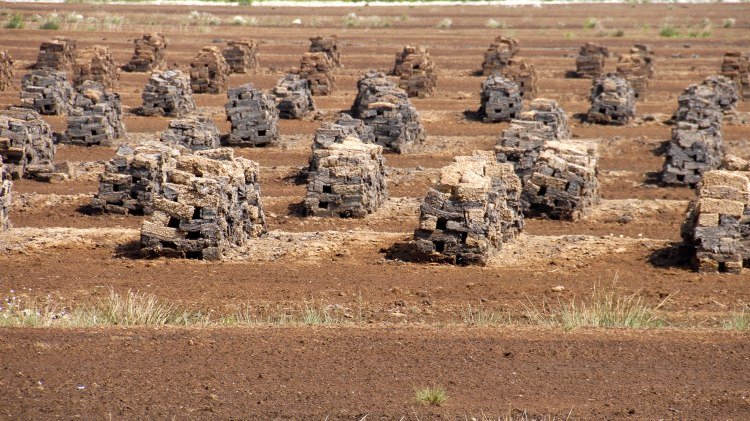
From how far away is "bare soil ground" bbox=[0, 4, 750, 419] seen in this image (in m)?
12.2

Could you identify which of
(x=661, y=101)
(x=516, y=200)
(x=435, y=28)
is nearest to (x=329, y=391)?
(x=516, y=200)

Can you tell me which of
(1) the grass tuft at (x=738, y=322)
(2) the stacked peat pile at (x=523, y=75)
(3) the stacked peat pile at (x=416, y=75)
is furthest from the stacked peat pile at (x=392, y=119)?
(1) the grass tuft at (x=738, y=322)

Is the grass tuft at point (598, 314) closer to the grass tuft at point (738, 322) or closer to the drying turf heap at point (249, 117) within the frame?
the grass tuft at point (738, 322)

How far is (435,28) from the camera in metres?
65.4

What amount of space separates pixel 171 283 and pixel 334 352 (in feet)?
18.1

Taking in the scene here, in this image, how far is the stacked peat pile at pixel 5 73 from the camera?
130 ft

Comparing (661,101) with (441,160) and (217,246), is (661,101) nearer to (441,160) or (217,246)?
(441,160)

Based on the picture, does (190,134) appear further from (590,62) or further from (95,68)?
(590,62)

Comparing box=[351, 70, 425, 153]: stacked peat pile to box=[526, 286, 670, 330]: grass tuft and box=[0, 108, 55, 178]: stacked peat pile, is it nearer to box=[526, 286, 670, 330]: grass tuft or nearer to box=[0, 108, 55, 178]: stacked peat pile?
box=[0, 108, 55, 178]: stacked peat pile

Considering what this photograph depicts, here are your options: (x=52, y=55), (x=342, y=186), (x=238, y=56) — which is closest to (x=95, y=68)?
(x=52, y=55)

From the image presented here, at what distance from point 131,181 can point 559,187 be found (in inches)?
352

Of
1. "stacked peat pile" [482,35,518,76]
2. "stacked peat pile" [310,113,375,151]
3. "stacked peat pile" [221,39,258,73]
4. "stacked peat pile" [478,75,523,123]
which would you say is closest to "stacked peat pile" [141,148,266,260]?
"stacked peat pile" [310,113,375,151]

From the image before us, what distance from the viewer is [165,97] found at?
115 ft

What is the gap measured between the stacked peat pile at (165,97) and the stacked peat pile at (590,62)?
58.1 feet
